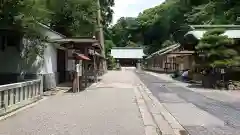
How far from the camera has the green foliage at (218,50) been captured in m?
22.9

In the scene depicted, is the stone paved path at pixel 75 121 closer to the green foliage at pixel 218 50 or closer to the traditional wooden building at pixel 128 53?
the green foliage at pixel 218 50

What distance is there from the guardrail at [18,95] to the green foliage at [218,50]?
1250 centimetres

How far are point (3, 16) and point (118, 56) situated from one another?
79.8m

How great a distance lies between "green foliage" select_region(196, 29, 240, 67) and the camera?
22.9 meters

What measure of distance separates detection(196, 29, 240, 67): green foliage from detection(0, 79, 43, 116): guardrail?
1250 centimetres

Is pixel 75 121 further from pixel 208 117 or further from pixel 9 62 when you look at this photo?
pixel 9 62

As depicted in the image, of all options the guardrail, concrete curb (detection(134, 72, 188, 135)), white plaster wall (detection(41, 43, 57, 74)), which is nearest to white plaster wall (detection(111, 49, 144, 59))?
white plaster wall (detection(41, 43, 57, 74))

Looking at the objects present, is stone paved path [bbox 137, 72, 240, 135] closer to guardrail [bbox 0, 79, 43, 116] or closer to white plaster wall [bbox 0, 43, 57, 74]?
guardrail [bbox 0, 79, 43, 116]

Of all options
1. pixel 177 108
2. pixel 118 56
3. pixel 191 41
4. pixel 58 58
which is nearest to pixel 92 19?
pixel 58 58

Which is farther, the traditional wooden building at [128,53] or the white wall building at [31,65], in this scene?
the traditional wooden building at [128,53]

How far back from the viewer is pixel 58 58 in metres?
26.8

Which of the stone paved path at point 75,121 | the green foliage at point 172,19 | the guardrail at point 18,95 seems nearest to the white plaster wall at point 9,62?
the guardrail at point 18,95

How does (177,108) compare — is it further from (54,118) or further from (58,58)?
(58,58)

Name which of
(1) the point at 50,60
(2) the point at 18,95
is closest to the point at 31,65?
(1) the point at 50,60
